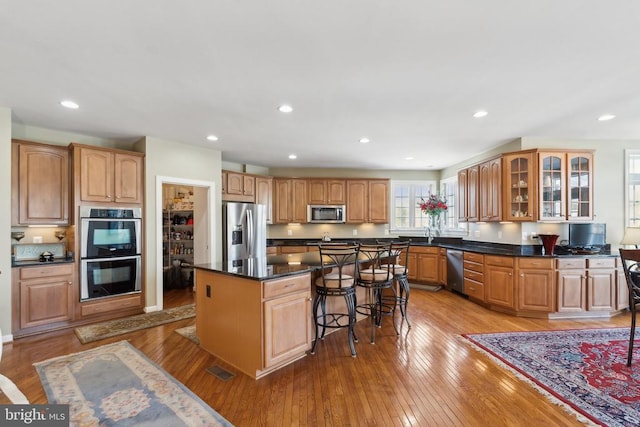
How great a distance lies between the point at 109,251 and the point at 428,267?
5431mm

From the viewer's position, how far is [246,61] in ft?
7.91

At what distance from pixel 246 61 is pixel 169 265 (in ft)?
17.4

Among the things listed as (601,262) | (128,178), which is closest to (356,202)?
(601,262)

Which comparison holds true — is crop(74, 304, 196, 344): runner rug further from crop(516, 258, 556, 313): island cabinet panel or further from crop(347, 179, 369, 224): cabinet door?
crop(516, 258, 556, 313): island cabinet panel

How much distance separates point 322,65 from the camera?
2.47 m

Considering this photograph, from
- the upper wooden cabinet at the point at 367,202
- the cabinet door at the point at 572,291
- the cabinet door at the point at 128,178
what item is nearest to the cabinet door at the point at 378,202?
the upper wooden cabinet at the point at 367,202

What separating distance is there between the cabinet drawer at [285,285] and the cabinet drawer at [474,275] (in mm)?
3215

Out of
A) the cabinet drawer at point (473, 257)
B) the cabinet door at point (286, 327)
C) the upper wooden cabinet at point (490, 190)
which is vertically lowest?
the cabinet door at point (286, 327)

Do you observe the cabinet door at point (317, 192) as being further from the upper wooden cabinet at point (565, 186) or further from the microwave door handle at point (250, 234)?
the upper wooden cabinet at point (565, 186)

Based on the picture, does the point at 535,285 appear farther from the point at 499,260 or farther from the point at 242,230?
the point at 242,230

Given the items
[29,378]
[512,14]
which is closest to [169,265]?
[29,378]

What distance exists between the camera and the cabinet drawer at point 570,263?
4191mm

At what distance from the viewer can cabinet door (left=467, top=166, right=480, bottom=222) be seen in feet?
17.9

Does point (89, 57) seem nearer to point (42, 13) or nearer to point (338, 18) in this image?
point (42, 13)
